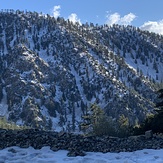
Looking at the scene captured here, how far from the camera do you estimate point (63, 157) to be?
10.8m

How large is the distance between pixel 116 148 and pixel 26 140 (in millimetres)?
3259

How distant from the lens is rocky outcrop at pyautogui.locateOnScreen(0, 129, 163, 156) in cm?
1187

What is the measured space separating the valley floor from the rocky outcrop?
0.34 meters

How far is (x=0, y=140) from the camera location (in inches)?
489

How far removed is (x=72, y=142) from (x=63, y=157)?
1.67 metres

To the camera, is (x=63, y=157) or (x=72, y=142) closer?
(x=63, y=157)

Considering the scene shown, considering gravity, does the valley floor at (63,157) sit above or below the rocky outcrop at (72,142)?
below

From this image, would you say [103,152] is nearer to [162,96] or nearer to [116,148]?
[116,148]

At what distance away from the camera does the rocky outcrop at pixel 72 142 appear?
1187cm

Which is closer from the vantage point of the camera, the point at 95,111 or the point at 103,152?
the point at 103,152

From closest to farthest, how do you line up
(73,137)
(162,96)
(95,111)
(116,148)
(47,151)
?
(47,151) → (116,148) → (73,137) → (162,96) → (95,111)

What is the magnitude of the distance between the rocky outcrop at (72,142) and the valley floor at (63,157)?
1.10 feet

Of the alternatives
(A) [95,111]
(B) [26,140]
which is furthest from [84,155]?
(A) [95,111]

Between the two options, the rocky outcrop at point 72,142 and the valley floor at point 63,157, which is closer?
the valley floor at point 63,157
